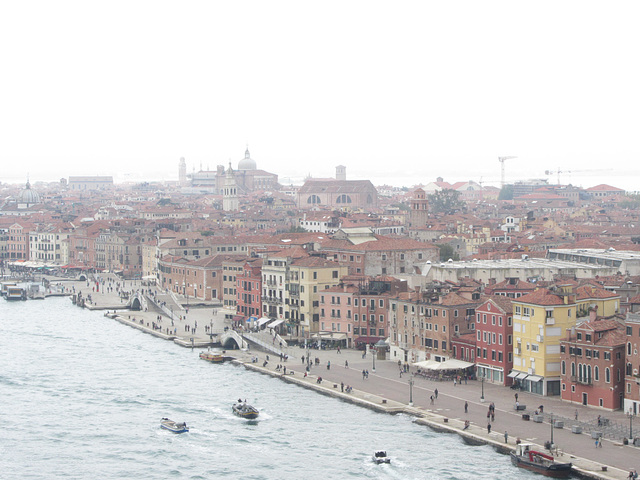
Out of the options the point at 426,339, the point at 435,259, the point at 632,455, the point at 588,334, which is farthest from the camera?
the point at 435,259

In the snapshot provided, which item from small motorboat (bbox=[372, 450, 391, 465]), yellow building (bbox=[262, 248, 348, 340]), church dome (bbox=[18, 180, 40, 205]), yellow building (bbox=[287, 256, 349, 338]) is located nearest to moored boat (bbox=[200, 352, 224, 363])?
yellow building (bbox=[262, 248, 348, 340])

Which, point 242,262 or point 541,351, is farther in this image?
point 242,262

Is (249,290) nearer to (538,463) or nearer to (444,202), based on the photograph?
(538,463)

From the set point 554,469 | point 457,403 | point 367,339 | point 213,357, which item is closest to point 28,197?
point 213,357

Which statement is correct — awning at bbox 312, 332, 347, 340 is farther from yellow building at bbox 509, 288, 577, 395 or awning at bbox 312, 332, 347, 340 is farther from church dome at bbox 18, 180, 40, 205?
church dome at bbox 18, 180, 40, 205

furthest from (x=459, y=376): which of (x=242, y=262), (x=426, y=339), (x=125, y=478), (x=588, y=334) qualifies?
(x=242, y=262)

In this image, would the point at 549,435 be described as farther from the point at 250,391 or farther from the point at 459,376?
the point at 250,391

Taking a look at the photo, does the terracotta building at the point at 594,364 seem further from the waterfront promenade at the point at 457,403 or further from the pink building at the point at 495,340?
the pink building at the point at 495,340
